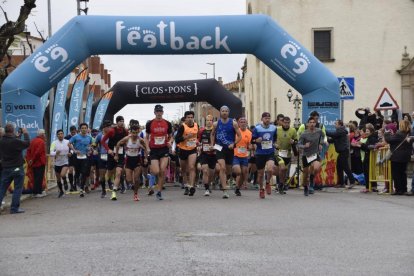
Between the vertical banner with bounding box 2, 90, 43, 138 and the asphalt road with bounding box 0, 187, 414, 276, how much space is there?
363cm

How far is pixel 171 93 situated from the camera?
2958cm

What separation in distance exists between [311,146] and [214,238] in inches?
312

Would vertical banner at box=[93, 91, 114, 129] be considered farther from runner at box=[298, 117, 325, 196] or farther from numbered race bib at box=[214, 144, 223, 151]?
runner at box=[298, 117, 325, 196]

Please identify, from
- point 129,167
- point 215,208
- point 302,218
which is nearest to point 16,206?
point 129,167

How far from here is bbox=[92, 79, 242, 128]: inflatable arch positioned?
29.3 metres

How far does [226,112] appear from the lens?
652 inches

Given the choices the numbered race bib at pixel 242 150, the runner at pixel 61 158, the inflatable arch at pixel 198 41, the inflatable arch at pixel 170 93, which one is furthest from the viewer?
the inflatable arch at pixel 170 93

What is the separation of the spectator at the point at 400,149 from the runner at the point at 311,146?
152 cm

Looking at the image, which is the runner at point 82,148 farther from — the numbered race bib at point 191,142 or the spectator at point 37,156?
the numbered race bib at point 191,142

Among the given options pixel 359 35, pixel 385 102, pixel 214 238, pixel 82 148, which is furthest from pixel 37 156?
pixel 359 35

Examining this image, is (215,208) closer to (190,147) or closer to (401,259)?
(190,147)

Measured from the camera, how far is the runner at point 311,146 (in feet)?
56.3

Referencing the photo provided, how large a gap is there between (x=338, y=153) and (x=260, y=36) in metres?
3.46

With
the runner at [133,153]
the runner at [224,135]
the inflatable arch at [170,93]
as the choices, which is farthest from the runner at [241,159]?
the inflatable arch at [170,93]
